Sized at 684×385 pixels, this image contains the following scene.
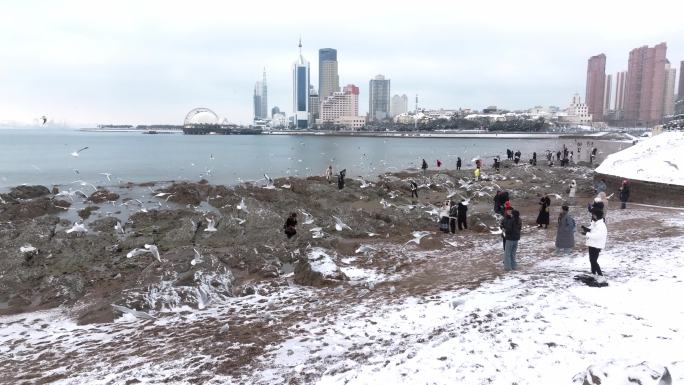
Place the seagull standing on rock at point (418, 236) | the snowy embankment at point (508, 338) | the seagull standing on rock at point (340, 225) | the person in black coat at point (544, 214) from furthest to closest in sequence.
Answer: the seagull standing on rock at point (340, 225) < the person in black coat at point (544, 214) < the seagull standing on rock at point (418, 236) < the snowy embankment at point (508, 338)

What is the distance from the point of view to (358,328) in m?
6.87

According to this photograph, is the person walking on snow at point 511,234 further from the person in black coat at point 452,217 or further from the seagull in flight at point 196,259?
the seagull in flight at point 196,259

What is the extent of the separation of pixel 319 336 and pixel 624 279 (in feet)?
19.8

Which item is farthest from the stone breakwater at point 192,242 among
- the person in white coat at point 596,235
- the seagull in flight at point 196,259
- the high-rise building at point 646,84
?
the high-rise building at point 646,84

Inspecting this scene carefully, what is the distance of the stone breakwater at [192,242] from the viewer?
930 centimetres

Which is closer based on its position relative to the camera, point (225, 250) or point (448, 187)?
point (225, 250)

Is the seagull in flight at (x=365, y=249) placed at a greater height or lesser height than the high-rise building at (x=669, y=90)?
lesser

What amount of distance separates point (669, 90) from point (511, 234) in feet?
Answer: 720

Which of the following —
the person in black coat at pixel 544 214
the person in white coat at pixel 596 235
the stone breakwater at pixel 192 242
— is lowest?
the stone breakwater at pixel 192 242

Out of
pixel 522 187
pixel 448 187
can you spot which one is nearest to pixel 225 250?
pixel 448 187

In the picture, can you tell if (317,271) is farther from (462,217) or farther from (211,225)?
(211,225)

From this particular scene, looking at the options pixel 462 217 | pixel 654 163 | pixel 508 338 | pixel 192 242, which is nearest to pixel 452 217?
pixel 462 217

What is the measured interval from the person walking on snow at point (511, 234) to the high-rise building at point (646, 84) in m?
200

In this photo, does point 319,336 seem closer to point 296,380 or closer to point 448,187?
point 296,380
